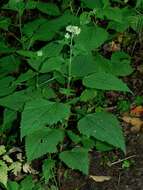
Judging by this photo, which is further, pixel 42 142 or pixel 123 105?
pixel 123 105

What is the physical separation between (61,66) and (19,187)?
1.14 meters

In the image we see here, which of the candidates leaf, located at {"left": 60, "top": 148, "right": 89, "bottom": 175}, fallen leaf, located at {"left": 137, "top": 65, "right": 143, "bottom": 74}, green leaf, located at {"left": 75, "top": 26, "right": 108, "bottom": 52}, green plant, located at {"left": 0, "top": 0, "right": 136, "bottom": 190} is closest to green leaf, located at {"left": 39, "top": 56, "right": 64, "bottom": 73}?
green plant, located at {"left": 0, "top": 0, "right": 136, "bottom": 190}

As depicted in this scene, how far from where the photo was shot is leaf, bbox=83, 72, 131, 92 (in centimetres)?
271

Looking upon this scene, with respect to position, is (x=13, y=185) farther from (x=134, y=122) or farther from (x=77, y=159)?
(x=134, y=122)

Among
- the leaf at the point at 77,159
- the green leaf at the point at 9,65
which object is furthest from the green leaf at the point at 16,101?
the green leaf at the point at 9,65

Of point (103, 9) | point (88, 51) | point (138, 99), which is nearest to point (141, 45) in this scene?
point (138, 99)

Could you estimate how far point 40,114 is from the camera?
2658mm

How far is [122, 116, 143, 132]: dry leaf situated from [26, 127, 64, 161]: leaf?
4.22ft

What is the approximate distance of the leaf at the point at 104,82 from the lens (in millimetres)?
2712

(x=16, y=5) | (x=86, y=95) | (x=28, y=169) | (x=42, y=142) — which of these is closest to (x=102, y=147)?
(x=86, y=95)

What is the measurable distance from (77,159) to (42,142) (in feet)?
1.07

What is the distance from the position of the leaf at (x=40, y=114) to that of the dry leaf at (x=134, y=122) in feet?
4.98

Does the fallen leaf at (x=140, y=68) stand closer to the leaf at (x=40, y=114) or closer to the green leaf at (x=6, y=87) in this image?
the green leaf at (x=6, y=87)

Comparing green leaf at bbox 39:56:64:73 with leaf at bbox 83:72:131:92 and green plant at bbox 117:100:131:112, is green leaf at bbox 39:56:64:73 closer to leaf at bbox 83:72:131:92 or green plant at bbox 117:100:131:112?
leaf at bbox 83:72:131:92
